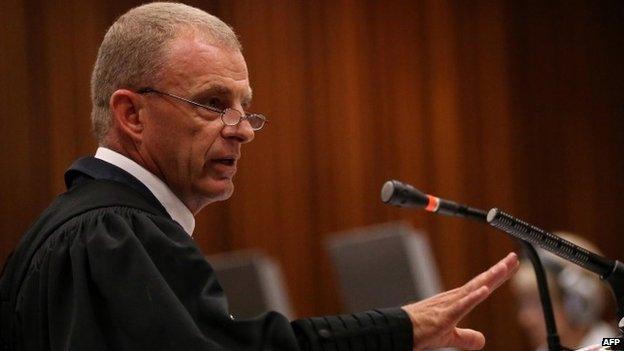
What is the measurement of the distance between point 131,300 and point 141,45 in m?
0.62

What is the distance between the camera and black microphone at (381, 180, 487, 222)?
177cm

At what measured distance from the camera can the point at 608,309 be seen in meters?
5.71

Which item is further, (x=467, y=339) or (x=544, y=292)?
(x=544, y=292)

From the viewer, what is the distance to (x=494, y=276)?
1640 mm

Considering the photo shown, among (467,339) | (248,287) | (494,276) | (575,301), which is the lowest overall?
(575,301)

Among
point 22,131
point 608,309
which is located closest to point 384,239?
point 22,131

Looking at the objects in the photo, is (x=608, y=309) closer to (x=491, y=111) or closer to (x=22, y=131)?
(x=491, y=111)

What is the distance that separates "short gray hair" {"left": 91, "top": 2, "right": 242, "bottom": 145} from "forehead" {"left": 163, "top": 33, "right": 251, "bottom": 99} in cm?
2

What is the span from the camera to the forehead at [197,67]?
1858mm

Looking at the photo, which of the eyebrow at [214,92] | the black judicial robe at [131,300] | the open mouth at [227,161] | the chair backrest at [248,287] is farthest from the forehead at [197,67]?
the chair backrest at [248,287]

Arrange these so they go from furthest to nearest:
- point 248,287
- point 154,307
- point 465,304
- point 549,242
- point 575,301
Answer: point 575,301 < point 248,287 < point 549,242 < point 465,304 < point 154,307

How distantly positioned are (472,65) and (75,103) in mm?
2357

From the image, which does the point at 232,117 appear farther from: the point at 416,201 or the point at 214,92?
the point at 416,201

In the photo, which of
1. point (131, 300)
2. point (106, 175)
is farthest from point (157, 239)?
point (106, 175)
